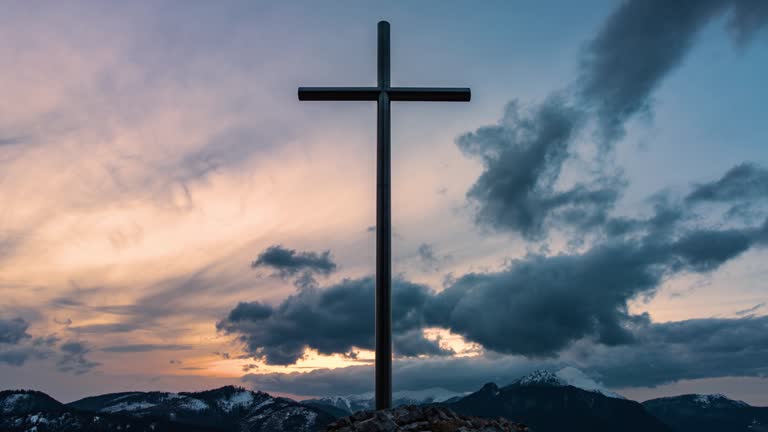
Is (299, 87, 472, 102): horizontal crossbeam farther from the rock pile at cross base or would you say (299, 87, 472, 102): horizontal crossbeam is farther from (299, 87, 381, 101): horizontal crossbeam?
the rock pile at cross base

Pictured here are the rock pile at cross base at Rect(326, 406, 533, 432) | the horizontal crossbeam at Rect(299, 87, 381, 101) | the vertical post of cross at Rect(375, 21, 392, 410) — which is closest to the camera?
the rock pile at cross base at Rect(326, 406, 533, 432)

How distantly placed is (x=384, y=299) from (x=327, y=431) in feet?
11.1

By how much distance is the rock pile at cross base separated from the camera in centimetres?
1276

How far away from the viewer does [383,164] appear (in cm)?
1661

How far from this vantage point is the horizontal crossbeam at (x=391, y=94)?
17859mm

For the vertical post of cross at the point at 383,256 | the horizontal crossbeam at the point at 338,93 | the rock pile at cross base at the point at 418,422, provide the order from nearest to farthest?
the rock pile at cross base at the point at 418,422
the vertical post of cross at the point at 383,256
the horizontal crossbeam at the point at 338,93

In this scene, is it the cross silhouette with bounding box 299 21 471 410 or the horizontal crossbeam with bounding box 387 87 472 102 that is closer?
the cross silhouette with bounding box 299 21 471 410

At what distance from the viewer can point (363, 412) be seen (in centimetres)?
1368

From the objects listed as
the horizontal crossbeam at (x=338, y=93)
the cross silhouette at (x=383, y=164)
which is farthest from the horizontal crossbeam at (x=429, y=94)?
the horizontal crossbeam at (x=338, y=93)

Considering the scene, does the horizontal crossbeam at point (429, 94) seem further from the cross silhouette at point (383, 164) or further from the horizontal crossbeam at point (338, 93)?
the horizontal crossbeam at point (338, 93)

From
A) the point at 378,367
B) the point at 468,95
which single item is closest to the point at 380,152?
the point at 468,95

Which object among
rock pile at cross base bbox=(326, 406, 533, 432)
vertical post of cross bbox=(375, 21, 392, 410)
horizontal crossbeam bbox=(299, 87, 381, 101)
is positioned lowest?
rock pile at cross base bbox=(326, 406, 533, 432)

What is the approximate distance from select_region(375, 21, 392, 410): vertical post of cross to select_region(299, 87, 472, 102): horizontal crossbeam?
0.94 ft

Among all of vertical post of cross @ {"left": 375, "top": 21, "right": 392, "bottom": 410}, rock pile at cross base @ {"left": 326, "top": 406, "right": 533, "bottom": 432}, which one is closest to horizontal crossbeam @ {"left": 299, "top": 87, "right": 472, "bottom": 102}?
vertical post of cross @ {"left": 375, "top": 21, "right": 392, "bottom": 410}
